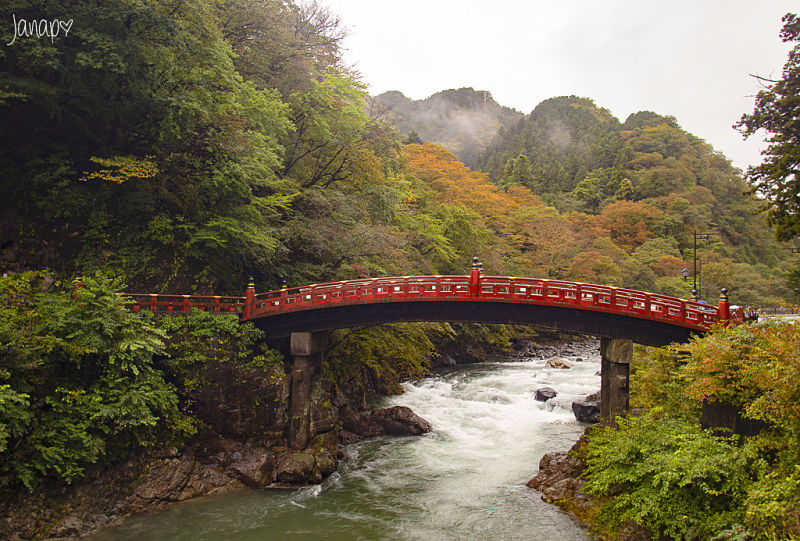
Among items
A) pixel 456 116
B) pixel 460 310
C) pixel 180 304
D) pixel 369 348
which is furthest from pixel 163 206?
pixel 456 116

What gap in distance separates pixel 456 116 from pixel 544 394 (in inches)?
5898

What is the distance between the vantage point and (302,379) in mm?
20094

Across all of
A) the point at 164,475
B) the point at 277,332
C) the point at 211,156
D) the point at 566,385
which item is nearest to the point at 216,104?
the point at 211,156

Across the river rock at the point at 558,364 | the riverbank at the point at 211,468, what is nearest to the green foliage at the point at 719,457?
the riverbank at the point at 211,468

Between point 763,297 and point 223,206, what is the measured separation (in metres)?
52.3

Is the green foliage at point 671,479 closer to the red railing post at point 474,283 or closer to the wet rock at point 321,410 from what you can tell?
the red railing post at point 474,283

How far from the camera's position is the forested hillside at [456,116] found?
6009 inches

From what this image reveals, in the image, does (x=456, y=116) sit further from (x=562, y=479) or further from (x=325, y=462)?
(x=562, y=479)

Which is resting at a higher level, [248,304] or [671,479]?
[248,304]

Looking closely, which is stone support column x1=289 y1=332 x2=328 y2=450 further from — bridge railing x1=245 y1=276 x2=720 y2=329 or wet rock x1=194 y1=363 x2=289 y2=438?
bridge railing x1=245 y1=276 x2=720 y2=329

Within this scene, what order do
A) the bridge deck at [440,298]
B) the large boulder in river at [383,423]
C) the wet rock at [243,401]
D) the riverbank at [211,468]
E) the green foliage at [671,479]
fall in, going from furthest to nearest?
the large boulder in river at [383,423] → the bridge deck at [440,298] → the wet rock at [243,401] → the riverbank at [211,468] → the green foliage at [671,479]

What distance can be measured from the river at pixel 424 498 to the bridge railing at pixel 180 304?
6954mm

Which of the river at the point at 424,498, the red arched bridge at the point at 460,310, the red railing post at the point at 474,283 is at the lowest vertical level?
the river at the point at 424,498

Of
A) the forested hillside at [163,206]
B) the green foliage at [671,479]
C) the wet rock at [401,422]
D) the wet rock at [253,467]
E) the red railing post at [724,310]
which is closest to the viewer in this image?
the green foliage at [671,479]
